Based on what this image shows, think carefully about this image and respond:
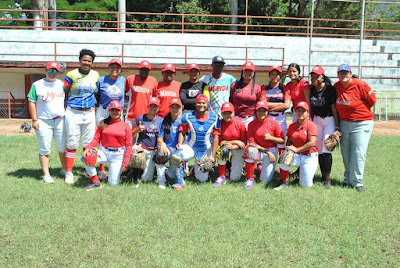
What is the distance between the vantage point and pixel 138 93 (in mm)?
7070

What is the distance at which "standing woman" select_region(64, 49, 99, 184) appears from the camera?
22.1 ft

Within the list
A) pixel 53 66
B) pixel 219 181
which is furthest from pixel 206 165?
pixel 53 66

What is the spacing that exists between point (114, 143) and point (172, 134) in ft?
3.31

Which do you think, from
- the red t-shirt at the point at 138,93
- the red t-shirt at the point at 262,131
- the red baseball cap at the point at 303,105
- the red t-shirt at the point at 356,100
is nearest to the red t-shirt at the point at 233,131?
the red t-shirt at the point at 262,131

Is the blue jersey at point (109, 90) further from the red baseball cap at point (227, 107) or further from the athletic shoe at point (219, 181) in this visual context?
the athletic shoe at point (219, 181)

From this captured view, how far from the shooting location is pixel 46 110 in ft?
22.0

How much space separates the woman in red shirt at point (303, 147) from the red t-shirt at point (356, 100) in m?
0.58

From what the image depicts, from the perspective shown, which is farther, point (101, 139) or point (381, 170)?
point (381, 170)

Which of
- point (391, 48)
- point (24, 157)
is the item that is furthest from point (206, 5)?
point (24, 157)

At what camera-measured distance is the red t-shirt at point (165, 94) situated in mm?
7133

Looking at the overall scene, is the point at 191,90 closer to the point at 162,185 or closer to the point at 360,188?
the point at 162,185

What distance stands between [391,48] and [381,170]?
17.7m

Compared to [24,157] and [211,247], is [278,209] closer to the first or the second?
[211,247]

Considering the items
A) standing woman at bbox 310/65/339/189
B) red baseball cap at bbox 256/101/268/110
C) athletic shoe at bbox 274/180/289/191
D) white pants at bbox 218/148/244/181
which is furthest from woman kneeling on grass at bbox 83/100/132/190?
standing woman at bbox 310/65/339/189
